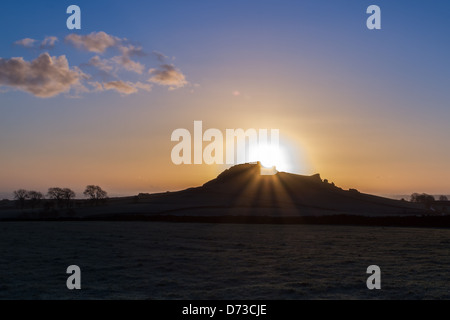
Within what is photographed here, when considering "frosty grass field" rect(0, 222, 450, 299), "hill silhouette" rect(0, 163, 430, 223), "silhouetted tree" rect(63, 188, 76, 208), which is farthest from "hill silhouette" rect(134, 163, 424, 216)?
"frosty grass field" rect(0, 222, 450, 299)

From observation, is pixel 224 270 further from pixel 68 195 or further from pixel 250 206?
pixel 68 195

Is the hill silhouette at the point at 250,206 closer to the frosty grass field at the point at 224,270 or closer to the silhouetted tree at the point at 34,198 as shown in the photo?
the silhouetted tree at the point at 34,198

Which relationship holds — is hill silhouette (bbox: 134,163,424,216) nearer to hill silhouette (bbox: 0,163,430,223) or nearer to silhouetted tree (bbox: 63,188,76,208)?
hill silhouette (bbox: 0,163,430,223)

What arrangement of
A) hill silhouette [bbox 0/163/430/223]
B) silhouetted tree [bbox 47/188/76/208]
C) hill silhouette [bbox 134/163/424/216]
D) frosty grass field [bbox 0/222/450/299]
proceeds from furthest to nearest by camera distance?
silhouetted tree [bbox 47/188/76/208] < hill silhouette [bbox 134/163/424/216] < hill silhouette [bbox 0/163/430/223] < frosty grass field [bbox 0/222/450/299]

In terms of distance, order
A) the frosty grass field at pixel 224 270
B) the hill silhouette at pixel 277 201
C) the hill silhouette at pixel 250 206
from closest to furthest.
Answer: the frosty grass field at pixel 224 270 → the hill silhouette at pixel 250 206 → the hill silhouette at pixel 277 201

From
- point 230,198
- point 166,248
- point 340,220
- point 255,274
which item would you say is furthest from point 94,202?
point 255,274

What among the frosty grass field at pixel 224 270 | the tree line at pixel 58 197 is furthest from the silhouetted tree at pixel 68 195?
the frosty grass field at pixel 224 270

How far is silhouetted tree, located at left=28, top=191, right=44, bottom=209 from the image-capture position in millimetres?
161875

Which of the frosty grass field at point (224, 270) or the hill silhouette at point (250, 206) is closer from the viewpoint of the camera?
the frosty grass field at point (224, 270)

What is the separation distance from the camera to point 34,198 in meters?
164

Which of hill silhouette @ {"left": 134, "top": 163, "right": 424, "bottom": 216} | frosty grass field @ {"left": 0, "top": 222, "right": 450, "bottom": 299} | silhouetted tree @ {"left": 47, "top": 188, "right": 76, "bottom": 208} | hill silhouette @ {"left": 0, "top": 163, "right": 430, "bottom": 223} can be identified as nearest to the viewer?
frosty grass field @ {"left": 0, "top": 222, "right": 450, "bottom": 299}

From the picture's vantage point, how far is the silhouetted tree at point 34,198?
162m
